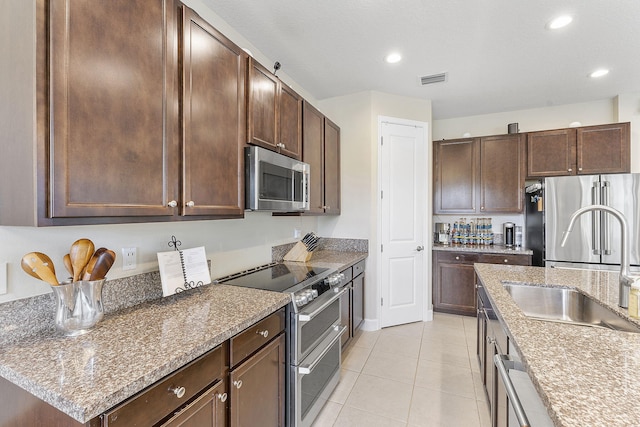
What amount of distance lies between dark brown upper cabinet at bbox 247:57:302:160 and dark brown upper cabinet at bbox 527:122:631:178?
3.06 metres

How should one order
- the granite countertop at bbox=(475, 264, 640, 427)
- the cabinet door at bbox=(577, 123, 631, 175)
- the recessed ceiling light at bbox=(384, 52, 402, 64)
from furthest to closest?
the cabinet door at bbox=(577, 123, 631, 175) < the recessed ceiling light at bbox=(384, 52, 402, 64) < the granite countertop at bbox=(475, 264, 640, 427)

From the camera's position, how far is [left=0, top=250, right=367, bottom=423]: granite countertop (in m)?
0.76

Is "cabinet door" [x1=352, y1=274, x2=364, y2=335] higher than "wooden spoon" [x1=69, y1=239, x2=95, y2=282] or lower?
lower

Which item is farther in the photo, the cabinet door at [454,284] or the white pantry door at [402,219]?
the cabinet door at [454,284]

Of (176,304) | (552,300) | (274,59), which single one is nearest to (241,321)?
(176,304)

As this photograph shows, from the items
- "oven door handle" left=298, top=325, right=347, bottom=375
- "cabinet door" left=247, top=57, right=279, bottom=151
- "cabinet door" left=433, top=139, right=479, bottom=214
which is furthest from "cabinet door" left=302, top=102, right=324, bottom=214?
"cabinet door" left=433, top=139, right=479, bottom=214

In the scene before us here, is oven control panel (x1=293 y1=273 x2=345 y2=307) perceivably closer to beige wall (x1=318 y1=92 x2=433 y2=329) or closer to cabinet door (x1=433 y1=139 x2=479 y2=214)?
beige wall (x1=318 y1=92 x2=433 y2=329)

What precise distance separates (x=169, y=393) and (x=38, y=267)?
0.65 m

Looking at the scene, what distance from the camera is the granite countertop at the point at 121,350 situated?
30.1 inches

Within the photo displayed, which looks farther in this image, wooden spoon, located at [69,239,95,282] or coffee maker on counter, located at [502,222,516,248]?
coffee maker on counter, located at [502,222,516,248]

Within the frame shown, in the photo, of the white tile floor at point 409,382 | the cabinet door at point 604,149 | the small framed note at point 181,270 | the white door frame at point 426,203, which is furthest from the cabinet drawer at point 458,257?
the small framed note at point 181,270

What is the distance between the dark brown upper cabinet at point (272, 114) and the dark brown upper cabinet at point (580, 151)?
121 inches

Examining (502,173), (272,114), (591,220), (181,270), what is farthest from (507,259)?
(181,270)

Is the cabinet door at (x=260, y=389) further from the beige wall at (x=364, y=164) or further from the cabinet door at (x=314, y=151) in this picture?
the beige wall at (x=364, y=164)
